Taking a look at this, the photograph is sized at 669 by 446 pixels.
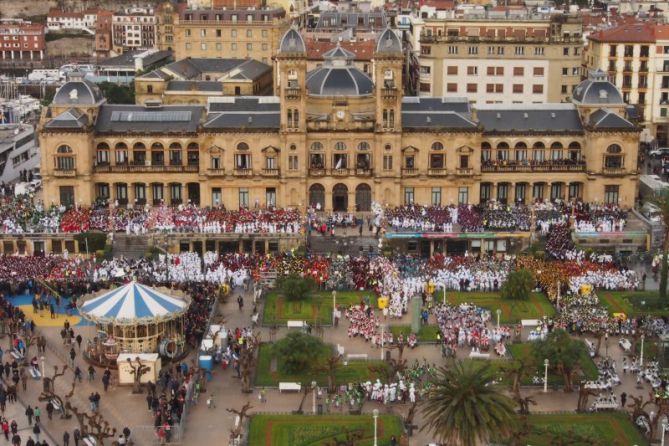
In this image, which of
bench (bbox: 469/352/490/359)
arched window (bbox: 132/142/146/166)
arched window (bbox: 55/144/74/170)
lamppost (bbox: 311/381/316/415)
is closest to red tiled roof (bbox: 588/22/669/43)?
arched window (bbox: 132/142/146/166)

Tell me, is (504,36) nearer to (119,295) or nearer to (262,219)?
(262,219)

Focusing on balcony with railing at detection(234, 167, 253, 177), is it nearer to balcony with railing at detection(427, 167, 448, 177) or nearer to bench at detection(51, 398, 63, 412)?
balcony with railing at detection(427, 167, 448, 177)

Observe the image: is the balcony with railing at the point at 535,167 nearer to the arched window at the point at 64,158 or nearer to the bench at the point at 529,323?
the bench at the point at 529,323

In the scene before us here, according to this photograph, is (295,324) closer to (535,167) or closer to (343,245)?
(343,245)

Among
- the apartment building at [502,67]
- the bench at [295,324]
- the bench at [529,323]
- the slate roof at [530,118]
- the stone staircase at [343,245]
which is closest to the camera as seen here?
the bench at [295,324]

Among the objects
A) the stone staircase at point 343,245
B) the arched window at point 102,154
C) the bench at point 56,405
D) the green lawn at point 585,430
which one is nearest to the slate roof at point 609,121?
the stone staircase at point 343,245

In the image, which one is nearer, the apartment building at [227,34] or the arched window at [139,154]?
the arched window at [139,154]

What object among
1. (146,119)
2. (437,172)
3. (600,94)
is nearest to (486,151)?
(437,172)
